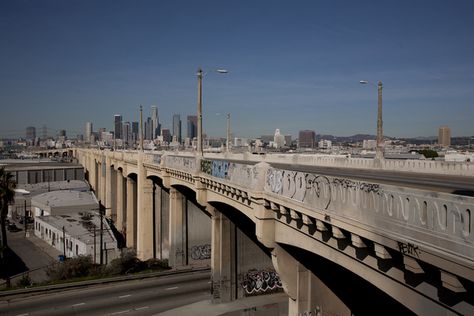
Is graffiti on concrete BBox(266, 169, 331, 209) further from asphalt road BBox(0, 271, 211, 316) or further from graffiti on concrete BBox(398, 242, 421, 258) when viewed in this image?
asphalt road BBox(0, 271, 211, 316)

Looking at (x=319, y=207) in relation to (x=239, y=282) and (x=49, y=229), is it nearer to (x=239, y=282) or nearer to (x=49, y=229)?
(x=239, y=282)

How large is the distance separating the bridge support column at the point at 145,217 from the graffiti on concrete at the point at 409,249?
117ft

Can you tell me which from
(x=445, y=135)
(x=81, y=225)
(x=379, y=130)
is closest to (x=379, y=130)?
(x=379, y=130)

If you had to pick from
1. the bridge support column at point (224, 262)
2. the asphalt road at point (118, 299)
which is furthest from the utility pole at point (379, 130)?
the asphalt road at point (118, 299)

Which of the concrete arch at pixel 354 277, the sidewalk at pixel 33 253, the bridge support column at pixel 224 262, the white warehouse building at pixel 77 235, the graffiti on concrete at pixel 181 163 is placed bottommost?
the sidewalk at pixel 33 253

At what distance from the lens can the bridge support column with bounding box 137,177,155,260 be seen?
4062 centimetres

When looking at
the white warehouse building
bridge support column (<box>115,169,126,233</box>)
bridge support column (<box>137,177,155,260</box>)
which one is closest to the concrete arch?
bridge support column (<box>137,177,155,260</box>)

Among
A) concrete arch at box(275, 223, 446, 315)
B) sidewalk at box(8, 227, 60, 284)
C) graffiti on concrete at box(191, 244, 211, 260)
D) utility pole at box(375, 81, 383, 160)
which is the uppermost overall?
utility pole at box(375, 81, 383, 160)

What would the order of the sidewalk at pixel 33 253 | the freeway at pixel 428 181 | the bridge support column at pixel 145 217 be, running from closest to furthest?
the freeway at pixel 428 181 < the sidewalk at pixel 33 253 < the bridge support column at pixel 145 217

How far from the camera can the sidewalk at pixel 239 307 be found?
2458 centimetres

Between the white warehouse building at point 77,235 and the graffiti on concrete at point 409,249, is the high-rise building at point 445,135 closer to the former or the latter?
the white warehouse building at point 77,235

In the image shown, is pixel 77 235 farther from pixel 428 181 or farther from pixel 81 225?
pixel 428 181

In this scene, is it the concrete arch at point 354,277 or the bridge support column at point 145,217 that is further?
the bridge support column at point 145,217

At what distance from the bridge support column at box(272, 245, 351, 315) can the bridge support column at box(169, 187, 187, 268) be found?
19.0m
